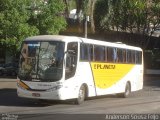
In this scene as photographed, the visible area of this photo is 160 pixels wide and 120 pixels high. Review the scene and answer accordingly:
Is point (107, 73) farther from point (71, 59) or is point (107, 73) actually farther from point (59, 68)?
point (59, 68)

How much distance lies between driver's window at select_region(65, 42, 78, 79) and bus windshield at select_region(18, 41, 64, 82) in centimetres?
34

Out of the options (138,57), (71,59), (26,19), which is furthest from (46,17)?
(71,59)

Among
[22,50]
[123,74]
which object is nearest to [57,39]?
[22,50]

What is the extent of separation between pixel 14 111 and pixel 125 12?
35870 millimetres

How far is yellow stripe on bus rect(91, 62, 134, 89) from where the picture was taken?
2200 centimetres

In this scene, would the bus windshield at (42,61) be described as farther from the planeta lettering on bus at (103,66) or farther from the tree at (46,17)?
the tree at (46,17)

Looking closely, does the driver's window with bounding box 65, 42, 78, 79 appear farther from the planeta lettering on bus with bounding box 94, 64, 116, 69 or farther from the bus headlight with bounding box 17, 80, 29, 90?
the planeta lettering on bus with bounding box 94, 64, 116, 69

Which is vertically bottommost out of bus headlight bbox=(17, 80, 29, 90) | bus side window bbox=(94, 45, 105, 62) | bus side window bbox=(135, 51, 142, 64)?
bus side window bbox=(135, 51, 142, 64)

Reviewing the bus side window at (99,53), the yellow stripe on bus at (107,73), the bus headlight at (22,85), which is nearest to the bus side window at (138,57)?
the yellow stripe on bus at (107,73)

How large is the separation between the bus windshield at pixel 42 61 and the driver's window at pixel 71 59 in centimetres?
34

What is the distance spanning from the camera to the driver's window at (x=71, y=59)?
757 inches

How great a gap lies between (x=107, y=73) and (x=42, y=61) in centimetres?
508

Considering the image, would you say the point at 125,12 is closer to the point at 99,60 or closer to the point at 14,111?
the point at 99,60

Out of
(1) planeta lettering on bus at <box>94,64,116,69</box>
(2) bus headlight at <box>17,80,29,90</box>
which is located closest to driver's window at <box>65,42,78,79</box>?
(2) bus headlight at <box>17,80,29,90</box>
